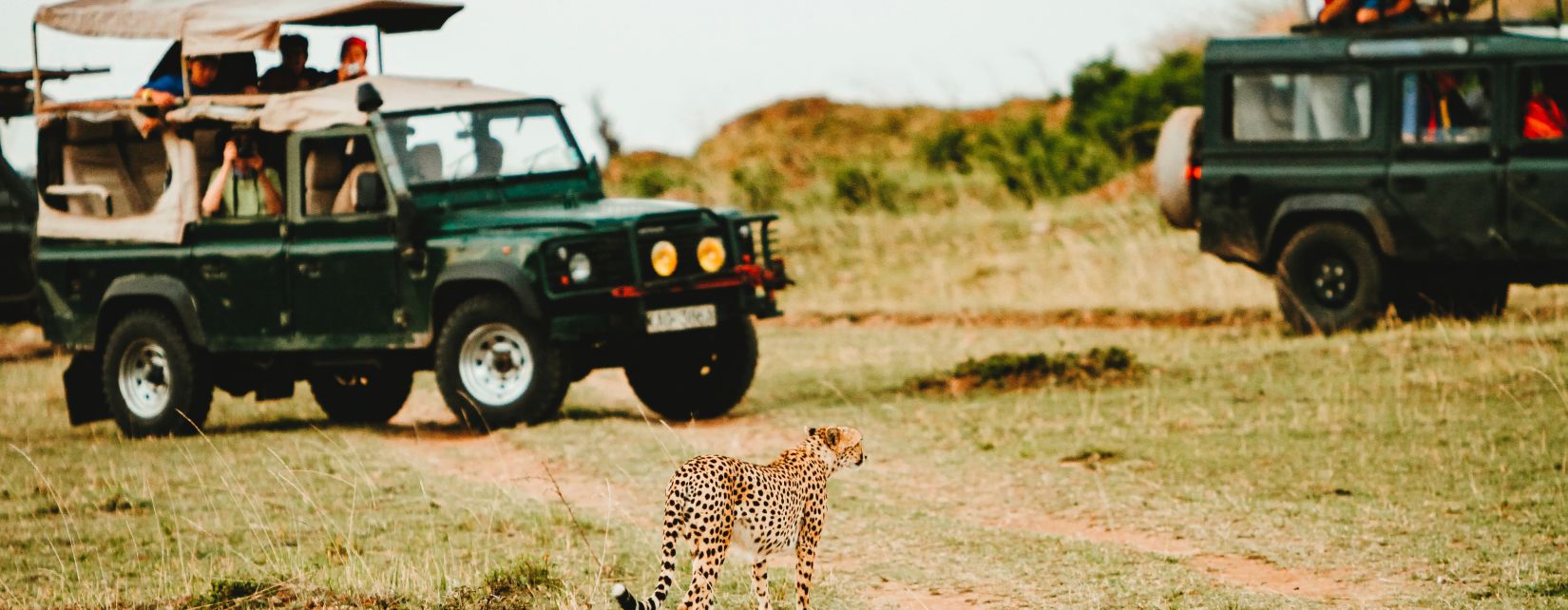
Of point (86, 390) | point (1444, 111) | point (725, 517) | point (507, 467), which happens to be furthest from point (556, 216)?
point (1444, 111)

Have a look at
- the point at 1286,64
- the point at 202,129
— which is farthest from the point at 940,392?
the point at 202,129

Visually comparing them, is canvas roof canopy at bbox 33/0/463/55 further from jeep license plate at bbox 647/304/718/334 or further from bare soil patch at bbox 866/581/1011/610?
bare soil patch at bbox 866/581/1011/610

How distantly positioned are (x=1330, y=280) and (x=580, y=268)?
6.70 meters

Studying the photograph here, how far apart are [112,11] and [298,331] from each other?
2.42 m

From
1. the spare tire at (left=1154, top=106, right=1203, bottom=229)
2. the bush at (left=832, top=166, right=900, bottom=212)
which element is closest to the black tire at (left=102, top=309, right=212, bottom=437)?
the spare tire at (left=1154, top=106, right=1203, bottom=229)

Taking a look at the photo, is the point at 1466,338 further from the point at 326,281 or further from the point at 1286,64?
the point at 326,281

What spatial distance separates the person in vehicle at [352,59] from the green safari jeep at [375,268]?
0.67 meters

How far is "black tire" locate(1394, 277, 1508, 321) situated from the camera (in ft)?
51.6

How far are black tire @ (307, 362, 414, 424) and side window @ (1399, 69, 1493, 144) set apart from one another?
743 cm

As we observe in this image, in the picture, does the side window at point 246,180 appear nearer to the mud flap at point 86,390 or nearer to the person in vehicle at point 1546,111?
the mud flap at point 86,390

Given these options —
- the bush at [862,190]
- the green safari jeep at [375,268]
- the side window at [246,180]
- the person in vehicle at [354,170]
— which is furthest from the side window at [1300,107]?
the bush at [862,190]

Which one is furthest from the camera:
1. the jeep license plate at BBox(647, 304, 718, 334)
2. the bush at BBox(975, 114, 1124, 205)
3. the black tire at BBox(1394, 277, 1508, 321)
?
the bush at BBox(975, 114, 1124, 205)

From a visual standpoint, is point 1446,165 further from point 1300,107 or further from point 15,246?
point 15,246

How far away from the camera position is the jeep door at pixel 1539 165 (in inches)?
565
